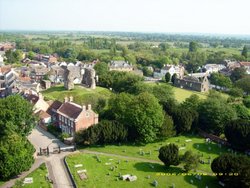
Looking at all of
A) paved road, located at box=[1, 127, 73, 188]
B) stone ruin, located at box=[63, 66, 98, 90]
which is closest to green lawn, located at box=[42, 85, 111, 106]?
stone ruin, located at box=[63, 66, 98, 90]

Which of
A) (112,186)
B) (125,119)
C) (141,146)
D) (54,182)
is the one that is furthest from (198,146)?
(54,182)

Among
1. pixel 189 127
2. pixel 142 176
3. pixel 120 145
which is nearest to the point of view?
pixel 142 176

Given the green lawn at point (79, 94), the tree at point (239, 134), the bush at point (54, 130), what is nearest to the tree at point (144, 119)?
the tree at point (239, 134)

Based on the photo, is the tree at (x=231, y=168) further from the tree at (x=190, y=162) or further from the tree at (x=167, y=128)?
the tree at (x=167, y=128)

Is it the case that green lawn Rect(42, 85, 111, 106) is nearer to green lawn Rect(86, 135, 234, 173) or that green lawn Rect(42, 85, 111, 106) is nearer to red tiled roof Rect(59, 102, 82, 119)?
red tiled roof Rect(59, 102, 82, 119)

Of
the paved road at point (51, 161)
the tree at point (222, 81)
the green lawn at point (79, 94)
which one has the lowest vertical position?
the paved road at point (51, 161)

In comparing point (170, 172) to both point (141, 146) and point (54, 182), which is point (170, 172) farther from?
point (54, 182)

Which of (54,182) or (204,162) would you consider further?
(204,162)
